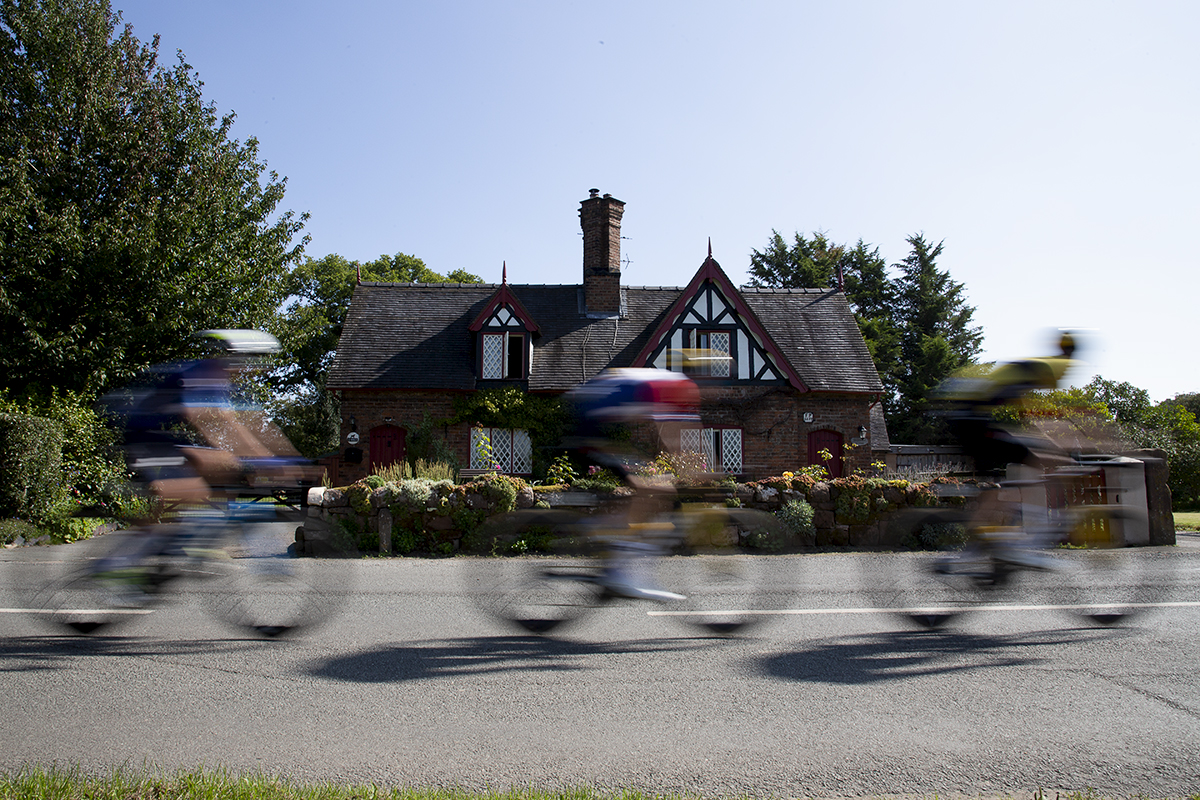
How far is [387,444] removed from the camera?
20.2 metres

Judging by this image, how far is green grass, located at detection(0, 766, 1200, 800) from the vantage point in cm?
247

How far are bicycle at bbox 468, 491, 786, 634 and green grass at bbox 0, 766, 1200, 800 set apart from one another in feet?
6.09

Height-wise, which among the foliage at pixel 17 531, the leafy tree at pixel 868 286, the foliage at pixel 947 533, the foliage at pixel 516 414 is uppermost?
the leafy tree at pixel 868 286

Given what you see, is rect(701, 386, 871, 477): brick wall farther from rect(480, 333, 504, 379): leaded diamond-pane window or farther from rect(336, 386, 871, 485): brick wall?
rect(480, 333, 504, 379): leaded diamond-pane window

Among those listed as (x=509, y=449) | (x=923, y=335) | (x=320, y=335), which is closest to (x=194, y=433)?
(x=509, y=449)

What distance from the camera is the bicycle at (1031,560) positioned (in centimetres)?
485

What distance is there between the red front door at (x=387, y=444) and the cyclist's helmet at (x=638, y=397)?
16.2m

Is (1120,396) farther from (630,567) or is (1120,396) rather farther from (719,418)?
(630,567)

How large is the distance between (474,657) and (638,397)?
73.9 inches

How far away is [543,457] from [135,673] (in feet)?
51.0

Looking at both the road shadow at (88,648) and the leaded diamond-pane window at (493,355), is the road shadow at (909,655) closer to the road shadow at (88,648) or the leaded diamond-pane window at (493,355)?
the road shadow at (88,648)

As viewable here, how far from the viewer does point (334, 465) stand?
20328 mm

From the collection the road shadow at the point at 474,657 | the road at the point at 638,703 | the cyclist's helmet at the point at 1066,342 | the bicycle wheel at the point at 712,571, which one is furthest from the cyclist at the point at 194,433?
the cyclist's helmet at the point at 1066,342

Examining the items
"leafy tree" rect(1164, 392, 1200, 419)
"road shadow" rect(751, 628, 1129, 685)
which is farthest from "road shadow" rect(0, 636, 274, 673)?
"leafy tree" rect(1164, 392, 1200, 419)
